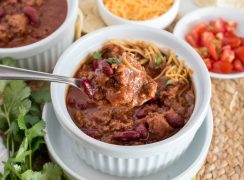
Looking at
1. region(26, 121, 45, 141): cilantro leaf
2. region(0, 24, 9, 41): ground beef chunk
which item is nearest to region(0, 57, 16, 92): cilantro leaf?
region(0, 24, 9, 41): ground beef chunk

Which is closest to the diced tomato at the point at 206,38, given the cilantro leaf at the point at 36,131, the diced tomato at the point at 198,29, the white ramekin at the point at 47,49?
the diced tomato at the point at 198,29

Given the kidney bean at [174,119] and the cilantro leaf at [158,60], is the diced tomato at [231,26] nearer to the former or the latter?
the cilantro leaf at [158,60]

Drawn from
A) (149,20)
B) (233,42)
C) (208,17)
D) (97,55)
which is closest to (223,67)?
(233,42)

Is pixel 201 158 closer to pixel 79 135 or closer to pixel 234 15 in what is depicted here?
pixel 79 135

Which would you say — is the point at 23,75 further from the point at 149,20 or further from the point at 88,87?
the point at 149,20

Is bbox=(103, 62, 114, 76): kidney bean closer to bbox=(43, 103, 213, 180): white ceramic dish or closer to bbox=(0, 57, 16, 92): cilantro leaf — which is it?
bbox=(43, 103, 213, 180): white ceramic dish

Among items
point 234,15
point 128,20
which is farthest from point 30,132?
point 234,15
